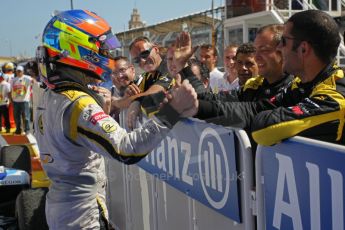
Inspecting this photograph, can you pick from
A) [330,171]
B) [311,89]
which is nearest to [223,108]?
[311,89]

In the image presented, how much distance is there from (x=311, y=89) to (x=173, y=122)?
2.32ft

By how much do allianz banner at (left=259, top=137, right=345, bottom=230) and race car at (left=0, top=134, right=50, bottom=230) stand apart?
2.06 m

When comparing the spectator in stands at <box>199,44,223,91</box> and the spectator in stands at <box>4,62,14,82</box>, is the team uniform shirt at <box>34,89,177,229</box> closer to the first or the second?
the spectator in stands at <box>199,44,223,91</box>

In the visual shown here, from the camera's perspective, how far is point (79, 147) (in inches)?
84.4

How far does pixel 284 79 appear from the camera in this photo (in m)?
2.74

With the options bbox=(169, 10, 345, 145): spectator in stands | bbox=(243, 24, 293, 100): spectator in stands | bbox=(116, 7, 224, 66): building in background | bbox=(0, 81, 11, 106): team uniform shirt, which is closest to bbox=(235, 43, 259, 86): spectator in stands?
bbox=(243, 24, 293, 100): spectator in stands

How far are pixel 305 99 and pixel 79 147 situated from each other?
113 centimetres

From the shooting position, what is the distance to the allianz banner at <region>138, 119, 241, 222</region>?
2.04 meters

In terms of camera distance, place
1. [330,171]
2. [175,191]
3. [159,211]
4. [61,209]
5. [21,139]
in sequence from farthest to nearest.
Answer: [21,139] → [159,211] → [175,191] → [61,209] → [330,171]

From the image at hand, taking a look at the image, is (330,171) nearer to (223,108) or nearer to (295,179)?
(295,179)

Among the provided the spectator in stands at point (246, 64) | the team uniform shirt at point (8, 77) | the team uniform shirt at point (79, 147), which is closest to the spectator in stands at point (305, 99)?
the team uniform shirt at point (79, 147)

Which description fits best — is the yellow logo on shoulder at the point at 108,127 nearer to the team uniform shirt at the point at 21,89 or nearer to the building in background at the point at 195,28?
the team uniform shirt at the point at 21,89

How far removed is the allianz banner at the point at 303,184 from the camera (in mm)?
1424

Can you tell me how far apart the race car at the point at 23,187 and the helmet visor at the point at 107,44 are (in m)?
1.51
